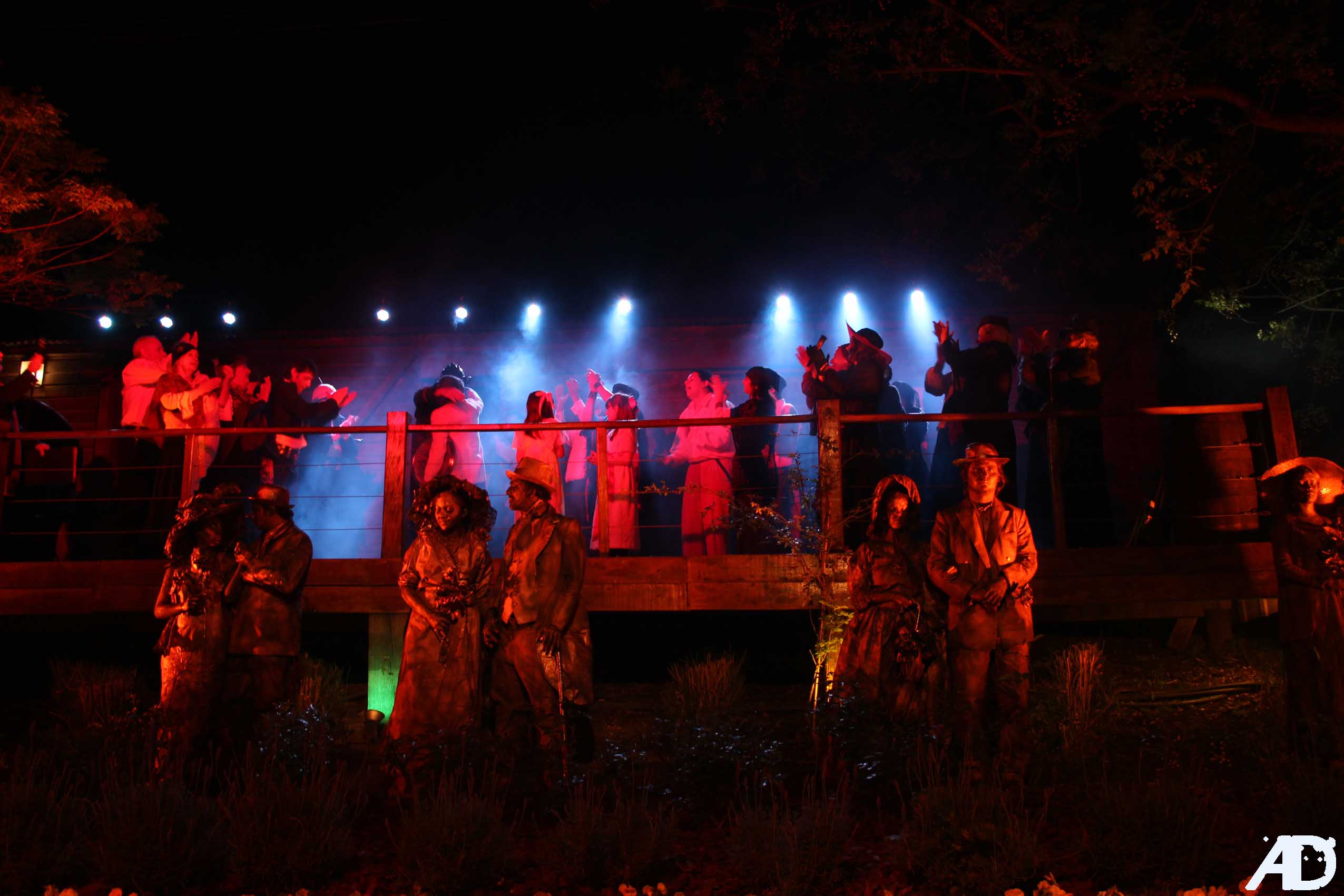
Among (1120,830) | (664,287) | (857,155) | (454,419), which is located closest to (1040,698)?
(1120,830)

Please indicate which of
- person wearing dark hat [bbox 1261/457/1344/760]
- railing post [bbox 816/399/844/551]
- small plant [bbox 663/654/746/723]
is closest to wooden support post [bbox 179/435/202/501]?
small plant [bbox 663/654/746/723]

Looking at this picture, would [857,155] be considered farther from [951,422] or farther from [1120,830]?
[1120,830]

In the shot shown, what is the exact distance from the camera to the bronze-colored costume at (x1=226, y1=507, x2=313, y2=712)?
667cm

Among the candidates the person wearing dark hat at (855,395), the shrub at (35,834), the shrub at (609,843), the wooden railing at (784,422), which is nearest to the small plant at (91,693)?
the wooden railing at (784,422)

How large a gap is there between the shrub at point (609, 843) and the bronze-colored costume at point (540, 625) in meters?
1.21

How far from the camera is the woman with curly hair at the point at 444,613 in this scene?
20.5ft

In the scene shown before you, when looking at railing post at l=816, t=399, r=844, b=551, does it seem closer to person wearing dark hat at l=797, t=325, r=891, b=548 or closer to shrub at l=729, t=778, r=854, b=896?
person wearing dark hat at l=797, t=325, r=891, b=548

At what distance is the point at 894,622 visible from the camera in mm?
6500

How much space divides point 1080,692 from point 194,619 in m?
6.04

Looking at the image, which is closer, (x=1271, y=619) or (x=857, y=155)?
(x=1271, y=619)

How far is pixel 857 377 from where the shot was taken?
9055 millimetres

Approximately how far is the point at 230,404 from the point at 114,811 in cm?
547

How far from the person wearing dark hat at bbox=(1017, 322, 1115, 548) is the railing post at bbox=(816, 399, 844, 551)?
69.6 inches

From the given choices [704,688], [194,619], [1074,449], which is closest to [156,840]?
[194,619]
